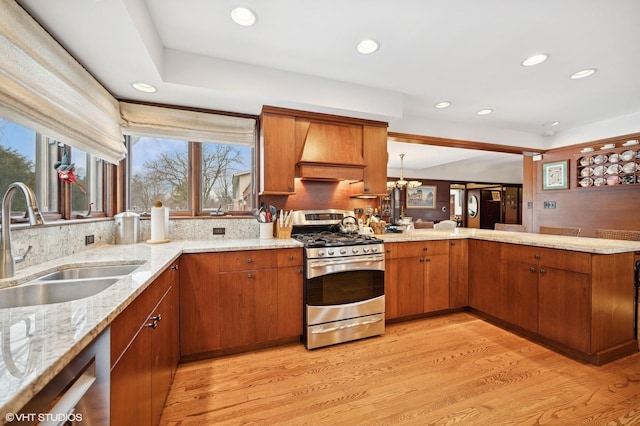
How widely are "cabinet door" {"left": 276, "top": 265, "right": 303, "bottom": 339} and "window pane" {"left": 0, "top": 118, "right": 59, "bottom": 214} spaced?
5.42ft

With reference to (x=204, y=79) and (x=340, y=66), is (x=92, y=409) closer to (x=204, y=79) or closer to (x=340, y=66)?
(x=204, y=79)

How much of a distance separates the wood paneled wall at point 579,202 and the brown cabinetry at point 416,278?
2.82m

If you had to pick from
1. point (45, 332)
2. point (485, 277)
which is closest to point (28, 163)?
point (45, 332)

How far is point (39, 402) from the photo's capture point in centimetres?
60

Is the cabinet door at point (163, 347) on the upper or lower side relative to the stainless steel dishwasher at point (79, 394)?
lower

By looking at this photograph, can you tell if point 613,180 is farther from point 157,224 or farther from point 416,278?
point 157,224

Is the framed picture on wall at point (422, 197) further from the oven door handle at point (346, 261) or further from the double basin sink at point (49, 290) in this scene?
the double basin sink at point (49, 290)

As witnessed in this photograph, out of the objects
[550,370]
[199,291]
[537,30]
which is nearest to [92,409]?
[199,291]

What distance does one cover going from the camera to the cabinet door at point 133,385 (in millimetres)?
907

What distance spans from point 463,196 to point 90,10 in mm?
9717

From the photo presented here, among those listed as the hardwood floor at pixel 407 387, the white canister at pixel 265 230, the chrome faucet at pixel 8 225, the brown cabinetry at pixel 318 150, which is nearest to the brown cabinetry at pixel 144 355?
the hardwood floor at pixel 407 387

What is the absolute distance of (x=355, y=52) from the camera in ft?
7.10

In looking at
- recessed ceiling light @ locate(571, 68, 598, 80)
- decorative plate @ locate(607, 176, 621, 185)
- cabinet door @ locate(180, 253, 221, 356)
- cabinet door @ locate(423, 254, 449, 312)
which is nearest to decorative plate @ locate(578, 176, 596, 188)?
decorative plate @ locate(607, 176, 621, 185)

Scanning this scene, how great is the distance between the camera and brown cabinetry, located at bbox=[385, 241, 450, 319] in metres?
2.74
